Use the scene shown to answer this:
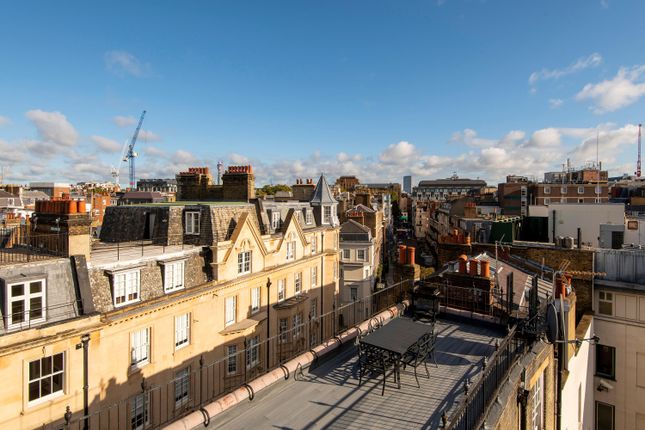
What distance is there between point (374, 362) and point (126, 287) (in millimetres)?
11453

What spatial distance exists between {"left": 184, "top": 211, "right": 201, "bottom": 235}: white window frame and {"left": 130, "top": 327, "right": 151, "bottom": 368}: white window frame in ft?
22.5

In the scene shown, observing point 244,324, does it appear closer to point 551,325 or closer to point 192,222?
point 192,222

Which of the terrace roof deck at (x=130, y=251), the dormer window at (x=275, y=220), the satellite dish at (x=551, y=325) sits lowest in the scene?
the satellite dish at (x=551, y=325)

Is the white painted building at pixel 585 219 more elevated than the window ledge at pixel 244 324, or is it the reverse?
the white painted building at pixel 585 219

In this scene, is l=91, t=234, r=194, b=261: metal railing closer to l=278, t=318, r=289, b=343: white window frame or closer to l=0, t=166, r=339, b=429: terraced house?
l=0, t=166, r=339, b=429: terraced house

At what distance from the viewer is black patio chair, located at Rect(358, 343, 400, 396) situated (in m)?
8.74

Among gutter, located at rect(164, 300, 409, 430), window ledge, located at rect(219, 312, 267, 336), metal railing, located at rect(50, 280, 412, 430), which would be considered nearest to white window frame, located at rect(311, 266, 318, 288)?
metal railing, located at rect(50, 280, 412, 430)

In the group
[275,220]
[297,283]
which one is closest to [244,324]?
[297,283]

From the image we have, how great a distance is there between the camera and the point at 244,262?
22.3m

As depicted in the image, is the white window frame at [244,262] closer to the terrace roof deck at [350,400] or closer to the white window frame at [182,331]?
the white window frame at [182,331]

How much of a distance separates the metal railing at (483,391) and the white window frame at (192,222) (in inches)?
678

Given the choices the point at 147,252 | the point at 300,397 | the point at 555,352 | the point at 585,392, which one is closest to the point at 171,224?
the point at 147,252

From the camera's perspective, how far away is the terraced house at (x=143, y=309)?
12.5 meters

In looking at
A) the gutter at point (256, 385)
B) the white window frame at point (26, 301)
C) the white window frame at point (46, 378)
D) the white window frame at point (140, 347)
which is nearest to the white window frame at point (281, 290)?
the white window frame at point (140, 347)
